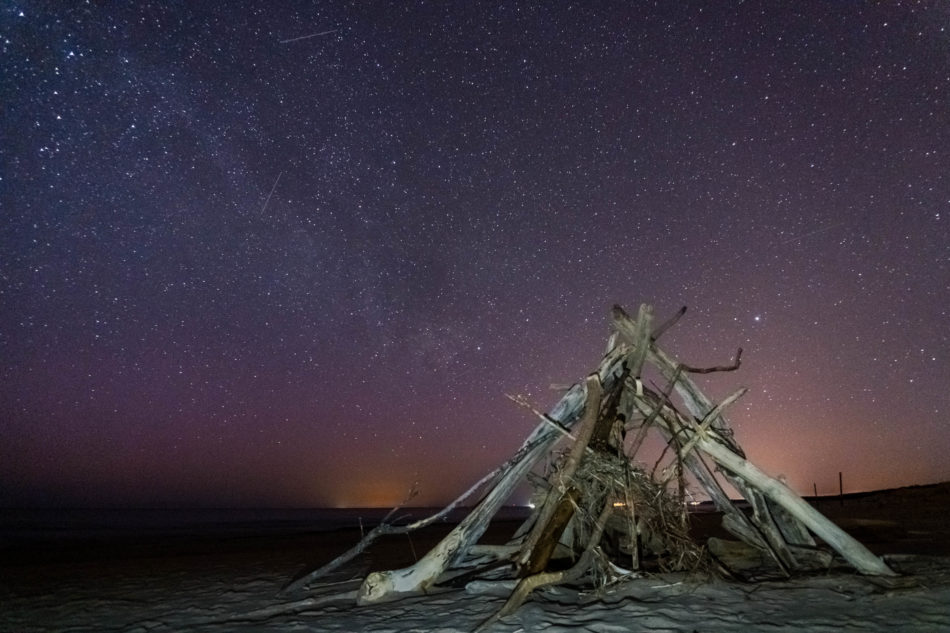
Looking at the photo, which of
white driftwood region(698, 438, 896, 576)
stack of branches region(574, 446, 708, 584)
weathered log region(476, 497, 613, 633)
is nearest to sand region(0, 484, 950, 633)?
weathered log region(476, 497, 613, 633)

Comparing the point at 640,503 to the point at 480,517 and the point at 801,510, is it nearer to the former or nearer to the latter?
the point at 801,510

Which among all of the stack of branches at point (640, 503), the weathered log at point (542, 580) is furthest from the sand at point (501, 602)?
the stack of branches at point (640, 503)

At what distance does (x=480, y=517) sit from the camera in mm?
6320

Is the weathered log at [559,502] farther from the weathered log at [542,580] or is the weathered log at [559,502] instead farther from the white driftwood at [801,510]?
the white driftwood at [801,510]

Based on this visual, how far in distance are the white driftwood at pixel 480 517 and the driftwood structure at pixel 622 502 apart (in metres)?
0.01

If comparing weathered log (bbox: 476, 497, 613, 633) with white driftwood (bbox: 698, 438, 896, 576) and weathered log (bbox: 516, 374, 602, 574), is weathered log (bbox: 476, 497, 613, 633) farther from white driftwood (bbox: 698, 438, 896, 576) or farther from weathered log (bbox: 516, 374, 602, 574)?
white driftwood (bbox: 698, 438, 896, 576)

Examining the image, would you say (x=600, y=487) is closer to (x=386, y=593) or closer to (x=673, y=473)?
(x=673, y=473)

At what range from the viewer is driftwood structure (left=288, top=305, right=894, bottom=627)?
5.79m

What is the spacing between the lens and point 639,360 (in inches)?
274

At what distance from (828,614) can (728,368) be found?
2.80 metres

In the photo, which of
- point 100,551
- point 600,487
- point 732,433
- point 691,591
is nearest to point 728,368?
point 732,433

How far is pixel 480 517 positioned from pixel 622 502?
1710mm

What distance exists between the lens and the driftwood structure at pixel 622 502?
5.79 meters

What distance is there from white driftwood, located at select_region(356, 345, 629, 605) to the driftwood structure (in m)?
→ 0.01
